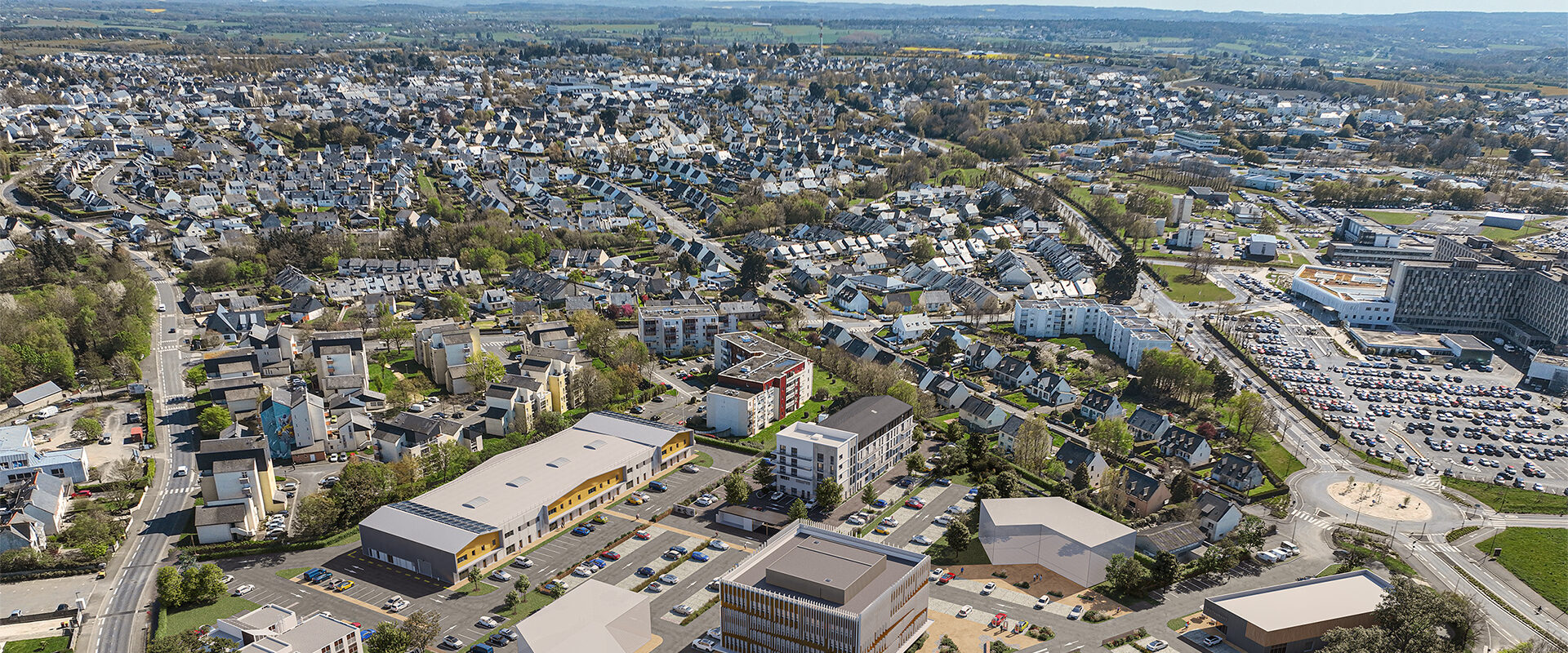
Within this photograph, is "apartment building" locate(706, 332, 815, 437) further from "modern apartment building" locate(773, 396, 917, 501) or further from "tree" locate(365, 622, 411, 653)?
"tree" locate(365, 622, 411, 653)

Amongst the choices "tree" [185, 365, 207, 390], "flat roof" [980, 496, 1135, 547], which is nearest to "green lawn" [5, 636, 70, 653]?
"tree" [185, 365, 207, 390]

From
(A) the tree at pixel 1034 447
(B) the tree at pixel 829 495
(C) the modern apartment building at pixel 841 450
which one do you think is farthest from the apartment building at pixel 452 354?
(A) the tree at pixel 1034 447

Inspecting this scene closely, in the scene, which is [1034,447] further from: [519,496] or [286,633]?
[286,633]

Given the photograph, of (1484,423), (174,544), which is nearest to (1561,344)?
(1484,423)

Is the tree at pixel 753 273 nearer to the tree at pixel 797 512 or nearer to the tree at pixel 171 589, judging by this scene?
the tree at pixel 797 512

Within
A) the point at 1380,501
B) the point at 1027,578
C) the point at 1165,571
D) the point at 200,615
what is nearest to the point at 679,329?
the point at 1027,578
